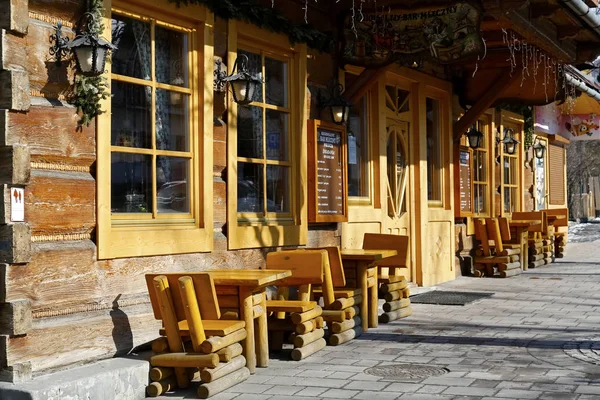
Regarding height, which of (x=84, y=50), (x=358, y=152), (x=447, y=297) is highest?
(x=84, y=50)

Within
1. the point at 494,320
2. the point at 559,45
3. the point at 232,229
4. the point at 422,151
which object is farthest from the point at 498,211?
the point at 232,229

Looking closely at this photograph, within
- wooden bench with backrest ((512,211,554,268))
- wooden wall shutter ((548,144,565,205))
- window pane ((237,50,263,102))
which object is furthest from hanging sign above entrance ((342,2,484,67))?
wooden wall shutter ((548,144,565,205))

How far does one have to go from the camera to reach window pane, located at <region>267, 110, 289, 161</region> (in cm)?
896

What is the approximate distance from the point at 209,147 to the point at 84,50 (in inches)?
71.5

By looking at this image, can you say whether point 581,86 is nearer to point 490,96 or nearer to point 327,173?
point 490,96

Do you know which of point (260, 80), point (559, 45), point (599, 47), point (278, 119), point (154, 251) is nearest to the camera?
point (154, 251)

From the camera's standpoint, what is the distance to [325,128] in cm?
962

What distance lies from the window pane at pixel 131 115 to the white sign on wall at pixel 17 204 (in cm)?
114

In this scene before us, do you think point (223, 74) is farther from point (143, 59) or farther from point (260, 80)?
point (143, 59)

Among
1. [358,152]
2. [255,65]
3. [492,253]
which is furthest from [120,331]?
[492,253]

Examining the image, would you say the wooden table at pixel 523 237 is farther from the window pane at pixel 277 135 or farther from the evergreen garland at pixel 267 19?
the window pane at pixel 277 135

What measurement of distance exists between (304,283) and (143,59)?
237 centimetres

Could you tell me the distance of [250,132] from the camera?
8641 millimetres

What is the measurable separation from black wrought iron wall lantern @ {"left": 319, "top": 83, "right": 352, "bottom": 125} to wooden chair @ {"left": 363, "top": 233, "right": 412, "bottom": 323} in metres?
1.32
